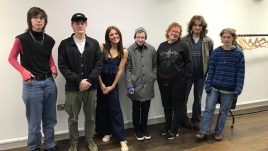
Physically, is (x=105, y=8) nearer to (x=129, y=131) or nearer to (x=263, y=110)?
(x=129, y=131)

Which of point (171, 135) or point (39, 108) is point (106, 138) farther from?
point (39, 108)

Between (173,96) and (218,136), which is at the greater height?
(173,96)

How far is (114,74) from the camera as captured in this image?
9.70 ft

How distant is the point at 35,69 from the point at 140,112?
1349mm

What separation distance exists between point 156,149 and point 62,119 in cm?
118

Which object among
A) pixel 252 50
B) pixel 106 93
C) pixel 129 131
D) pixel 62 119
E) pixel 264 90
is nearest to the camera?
pixel 106 93

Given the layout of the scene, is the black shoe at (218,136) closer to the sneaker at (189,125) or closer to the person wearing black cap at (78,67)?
the sneaker at (189,125)

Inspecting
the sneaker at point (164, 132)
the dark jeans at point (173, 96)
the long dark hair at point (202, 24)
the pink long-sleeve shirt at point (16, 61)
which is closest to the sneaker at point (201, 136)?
the dark jeans at point (173, 96)

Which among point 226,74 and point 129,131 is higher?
point 226,74

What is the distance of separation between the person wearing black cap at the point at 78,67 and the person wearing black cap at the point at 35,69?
0.49 feet

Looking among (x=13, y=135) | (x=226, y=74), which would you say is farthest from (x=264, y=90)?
(x=13, y=135)

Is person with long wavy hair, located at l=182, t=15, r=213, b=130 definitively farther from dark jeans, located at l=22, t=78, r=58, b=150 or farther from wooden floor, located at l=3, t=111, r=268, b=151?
dark jeans, located at l=22, t=78, r=58, b=150

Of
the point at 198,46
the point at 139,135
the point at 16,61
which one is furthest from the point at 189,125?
the point at 16,61

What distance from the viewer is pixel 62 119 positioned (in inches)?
125
